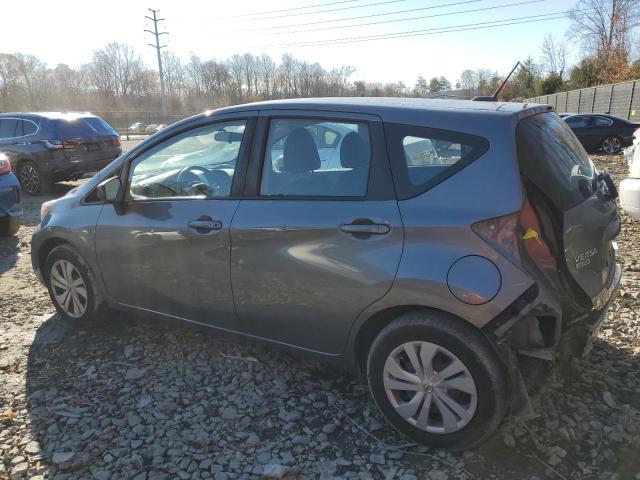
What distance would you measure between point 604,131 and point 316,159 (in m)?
17.9

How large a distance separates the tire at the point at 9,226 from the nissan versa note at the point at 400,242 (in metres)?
4.33

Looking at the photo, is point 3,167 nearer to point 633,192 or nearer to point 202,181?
point 202,181

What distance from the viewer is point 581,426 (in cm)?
264

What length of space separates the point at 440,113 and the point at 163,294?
2103mm

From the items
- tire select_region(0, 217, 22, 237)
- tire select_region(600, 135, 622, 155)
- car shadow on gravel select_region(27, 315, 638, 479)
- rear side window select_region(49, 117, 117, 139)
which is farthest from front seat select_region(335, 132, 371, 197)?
tire select_region(600, 135, 622, 155)

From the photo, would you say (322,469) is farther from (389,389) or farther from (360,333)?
(360,333)

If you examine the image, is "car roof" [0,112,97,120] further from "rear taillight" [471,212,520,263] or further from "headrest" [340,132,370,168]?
"rear taillight" [471,212,520,263]

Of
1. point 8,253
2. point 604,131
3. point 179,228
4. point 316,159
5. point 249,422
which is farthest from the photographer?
point 604,131

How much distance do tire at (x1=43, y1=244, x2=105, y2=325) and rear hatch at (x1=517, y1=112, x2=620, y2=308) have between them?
308 cm

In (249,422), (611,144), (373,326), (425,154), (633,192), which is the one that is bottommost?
(249,422)

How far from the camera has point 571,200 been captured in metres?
2.48

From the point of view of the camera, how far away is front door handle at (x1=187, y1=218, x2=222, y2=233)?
117 inches

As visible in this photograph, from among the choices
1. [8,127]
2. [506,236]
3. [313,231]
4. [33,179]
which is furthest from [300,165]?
[8,127]

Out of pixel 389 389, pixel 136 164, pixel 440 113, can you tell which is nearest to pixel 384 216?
pixel 440 113
